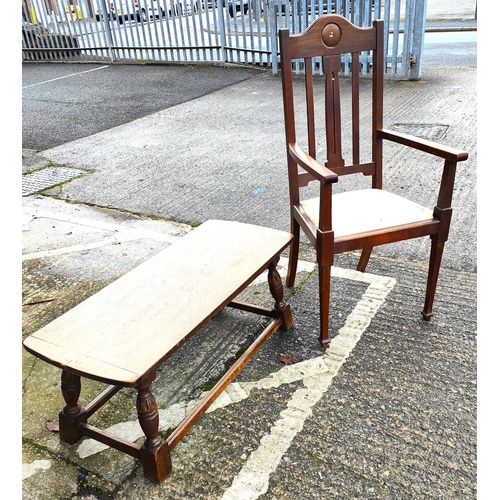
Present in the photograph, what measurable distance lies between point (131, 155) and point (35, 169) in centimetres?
101

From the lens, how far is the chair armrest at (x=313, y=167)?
2172 mm

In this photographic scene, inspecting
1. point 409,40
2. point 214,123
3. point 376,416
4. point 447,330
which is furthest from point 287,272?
point 409,40

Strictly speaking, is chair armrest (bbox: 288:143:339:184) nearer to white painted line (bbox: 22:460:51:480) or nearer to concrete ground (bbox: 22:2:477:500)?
concrete ground (bbox: 22:2:477:500)

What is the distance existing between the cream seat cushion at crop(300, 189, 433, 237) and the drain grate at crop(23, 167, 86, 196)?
312 cm

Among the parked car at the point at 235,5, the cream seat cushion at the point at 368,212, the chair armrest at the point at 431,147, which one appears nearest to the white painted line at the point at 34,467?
the cream seat cushion at the point at 368,212

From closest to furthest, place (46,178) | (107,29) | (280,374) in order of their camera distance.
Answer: (280,374), (46,178), (107,29)

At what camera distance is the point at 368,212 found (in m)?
2.58

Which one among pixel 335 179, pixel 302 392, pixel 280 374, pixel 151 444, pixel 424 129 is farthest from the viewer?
pixel 424 129

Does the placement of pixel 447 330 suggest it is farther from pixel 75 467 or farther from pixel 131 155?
pixel 131 155

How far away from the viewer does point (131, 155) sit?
562cm

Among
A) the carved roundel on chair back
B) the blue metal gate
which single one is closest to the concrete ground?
the carved roundel on chair back

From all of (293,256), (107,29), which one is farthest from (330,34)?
(107,29)

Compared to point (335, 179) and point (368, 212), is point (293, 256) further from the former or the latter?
point (335, 179)

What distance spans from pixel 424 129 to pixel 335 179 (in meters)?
3.91
